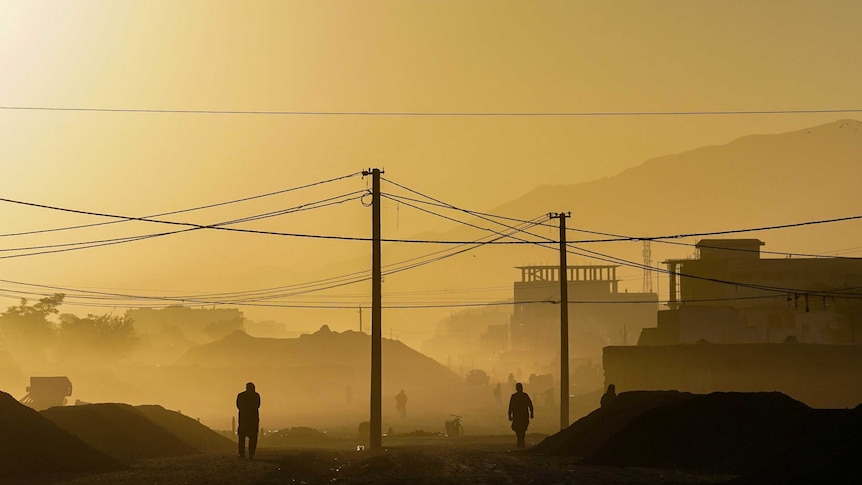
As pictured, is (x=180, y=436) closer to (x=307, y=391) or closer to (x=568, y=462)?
(x=568, y=462)

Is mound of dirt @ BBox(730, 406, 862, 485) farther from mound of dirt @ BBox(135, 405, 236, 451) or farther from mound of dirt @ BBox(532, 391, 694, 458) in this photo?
mound of dirt @ BBox(135, 405, 236, 451)

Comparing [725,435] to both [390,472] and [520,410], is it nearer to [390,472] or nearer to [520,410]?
[390,472]

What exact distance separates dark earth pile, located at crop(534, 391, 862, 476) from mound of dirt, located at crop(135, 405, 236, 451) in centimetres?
1846

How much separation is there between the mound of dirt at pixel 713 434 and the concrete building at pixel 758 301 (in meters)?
43.7

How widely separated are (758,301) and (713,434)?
87.9 metres

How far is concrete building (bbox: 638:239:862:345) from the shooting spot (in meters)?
94.3

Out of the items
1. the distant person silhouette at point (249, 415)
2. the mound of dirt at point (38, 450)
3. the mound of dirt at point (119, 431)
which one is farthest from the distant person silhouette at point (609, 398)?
the mound of dirt at point (38, 450)

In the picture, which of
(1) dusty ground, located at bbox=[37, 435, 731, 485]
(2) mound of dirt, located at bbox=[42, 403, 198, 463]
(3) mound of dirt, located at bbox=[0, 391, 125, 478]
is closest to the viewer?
(1) dusty ground, located at bbox=[37, 435, 731, 485]

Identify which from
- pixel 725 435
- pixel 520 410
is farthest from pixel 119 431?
pixel 725 435

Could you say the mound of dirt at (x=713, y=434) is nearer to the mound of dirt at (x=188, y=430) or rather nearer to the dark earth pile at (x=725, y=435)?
the dark earth pile at (x=725, y=435)

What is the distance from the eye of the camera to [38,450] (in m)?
36.2

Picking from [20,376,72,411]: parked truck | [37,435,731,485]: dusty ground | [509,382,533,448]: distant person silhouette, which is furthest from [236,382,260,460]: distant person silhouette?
[20,376,72,411]: parked truck

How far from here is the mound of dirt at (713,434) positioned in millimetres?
31891

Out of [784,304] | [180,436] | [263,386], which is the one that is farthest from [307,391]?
[180,436]
